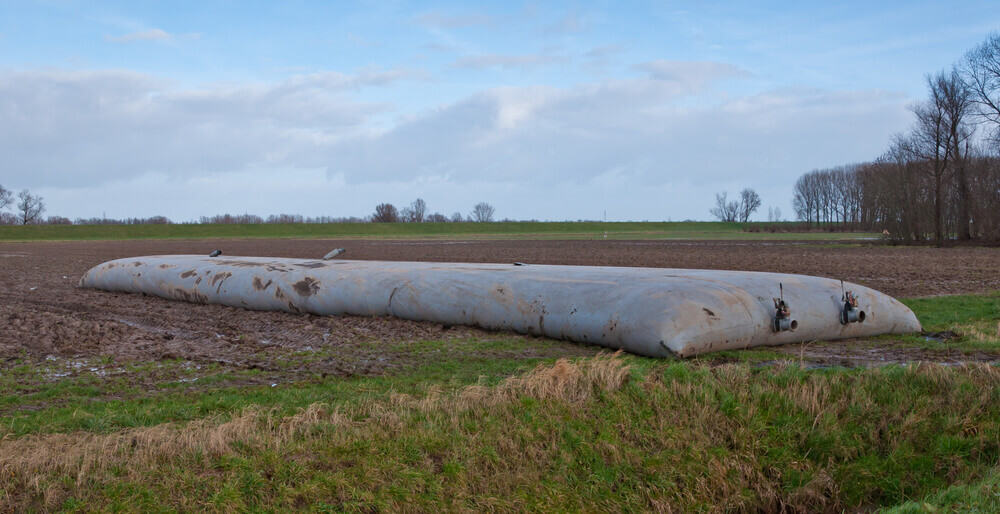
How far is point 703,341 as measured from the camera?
8.01 metres

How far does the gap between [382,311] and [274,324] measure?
5.41 feet

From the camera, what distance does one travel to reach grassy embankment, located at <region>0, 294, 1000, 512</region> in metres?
4.70

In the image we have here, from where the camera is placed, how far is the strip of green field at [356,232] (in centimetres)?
6475

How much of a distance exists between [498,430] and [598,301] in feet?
12.1

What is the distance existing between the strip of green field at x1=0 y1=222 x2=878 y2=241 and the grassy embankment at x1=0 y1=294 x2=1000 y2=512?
52.6 metres

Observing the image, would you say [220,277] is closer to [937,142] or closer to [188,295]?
[188,295]

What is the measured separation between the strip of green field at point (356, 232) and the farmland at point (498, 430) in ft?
171

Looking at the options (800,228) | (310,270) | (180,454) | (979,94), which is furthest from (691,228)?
(180,454)

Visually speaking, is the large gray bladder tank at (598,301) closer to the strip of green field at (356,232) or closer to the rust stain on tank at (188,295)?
the rust stain on tank at (188,295)

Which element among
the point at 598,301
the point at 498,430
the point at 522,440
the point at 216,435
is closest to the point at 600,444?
the point at 522,440

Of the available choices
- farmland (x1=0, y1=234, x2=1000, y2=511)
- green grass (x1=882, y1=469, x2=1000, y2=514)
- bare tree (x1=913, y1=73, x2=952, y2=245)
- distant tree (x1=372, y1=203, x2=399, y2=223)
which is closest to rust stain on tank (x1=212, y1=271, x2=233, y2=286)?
farmland (x1=0, y1=234, x2=1000, y2=511)

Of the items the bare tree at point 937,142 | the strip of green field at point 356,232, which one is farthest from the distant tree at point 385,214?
the bare tree at point 937,142

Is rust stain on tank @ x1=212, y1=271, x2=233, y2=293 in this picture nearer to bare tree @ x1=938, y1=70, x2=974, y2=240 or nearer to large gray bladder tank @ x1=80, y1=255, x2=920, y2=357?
large gray bladder tank @ x1=80, y1=255, x2=920, y2=357

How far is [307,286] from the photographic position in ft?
40.1
